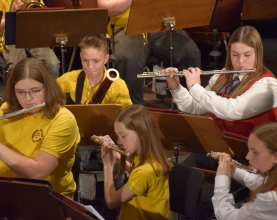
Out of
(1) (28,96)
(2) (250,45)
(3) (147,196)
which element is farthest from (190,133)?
(1) (28,96)

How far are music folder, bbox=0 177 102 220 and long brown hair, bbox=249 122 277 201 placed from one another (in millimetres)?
792

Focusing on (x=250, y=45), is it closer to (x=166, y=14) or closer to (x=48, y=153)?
(x=166, y=14)

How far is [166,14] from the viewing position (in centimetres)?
453

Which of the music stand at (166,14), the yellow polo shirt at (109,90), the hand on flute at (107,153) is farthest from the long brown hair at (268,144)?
the music stand at (166,14)

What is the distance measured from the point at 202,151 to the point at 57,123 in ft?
3.02

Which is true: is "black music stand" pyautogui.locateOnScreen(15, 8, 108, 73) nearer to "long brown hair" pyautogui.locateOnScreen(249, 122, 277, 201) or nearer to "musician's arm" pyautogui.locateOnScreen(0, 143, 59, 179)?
"musician's arm" pyautogui.locateOnScreen(0, 143, 59, 179)

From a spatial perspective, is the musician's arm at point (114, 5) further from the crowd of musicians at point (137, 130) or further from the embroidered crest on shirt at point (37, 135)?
the embroidered crest on shirt at point (37, 135)

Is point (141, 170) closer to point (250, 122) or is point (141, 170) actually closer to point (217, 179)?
point (217, 179)

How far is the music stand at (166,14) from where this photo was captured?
4434 millimetres

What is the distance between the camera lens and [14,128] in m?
3.12

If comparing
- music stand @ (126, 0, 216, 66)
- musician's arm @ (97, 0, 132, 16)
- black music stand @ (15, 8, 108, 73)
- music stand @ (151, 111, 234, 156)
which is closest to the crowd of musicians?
music stand @ (151, 111, 234, 156)

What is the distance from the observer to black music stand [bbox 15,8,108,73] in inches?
170

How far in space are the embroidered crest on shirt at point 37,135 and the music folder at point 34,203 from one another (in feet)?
1.59

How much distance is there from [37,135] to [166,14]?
1.88 metres
